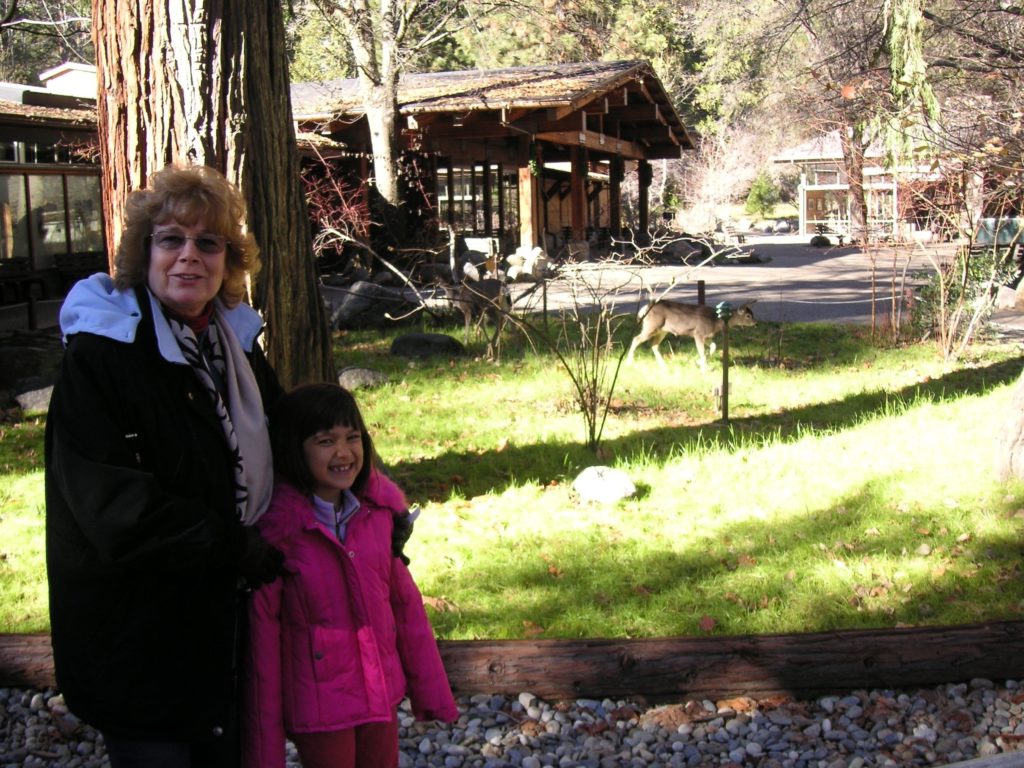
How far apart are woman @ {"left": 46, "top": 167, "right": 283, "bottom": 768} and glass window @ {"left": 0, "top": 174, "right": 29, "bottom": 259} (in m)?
15.8

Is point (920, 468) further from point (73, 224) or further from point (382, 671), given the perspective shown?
point (73, 224)

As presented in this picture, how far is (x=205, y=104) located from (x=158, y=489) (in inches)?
105

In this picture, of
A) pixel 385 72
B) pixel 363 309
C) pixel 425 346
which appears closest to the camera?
pixel 425 346

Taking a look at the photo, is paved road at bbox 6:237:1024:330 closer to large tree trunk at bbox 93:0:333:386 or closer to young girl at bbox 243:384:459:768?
large tree trunk at bbox 93:0:333:386

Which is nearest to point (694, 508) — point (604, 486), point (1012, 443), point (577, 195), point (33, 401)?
point (604, 486)

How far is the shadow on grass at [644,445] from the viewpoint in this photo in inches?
272

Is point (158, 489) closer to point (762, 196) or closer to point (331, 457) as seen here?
point (331, 457)

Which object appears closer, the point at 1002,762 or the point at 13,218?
the point at 1002,762

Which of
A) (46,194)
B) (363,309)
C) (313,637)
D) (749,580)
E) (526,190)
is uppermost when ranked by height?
(526,190)

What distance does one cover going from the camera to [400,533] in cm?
264

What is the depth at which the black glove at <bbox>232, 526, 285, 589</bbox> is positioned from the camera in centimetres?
223

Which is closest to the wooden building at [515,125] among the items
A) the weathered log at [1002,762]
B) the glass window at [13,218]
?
the glass window at [13,218]

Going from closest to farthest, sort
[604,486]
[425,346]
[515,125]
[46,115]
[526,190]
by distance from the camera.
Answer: [604,486] < [425,346] < [46,115] < [515,125] < [526,190]

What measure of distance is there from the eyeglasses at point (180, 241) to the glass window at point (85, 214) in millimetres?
17408
